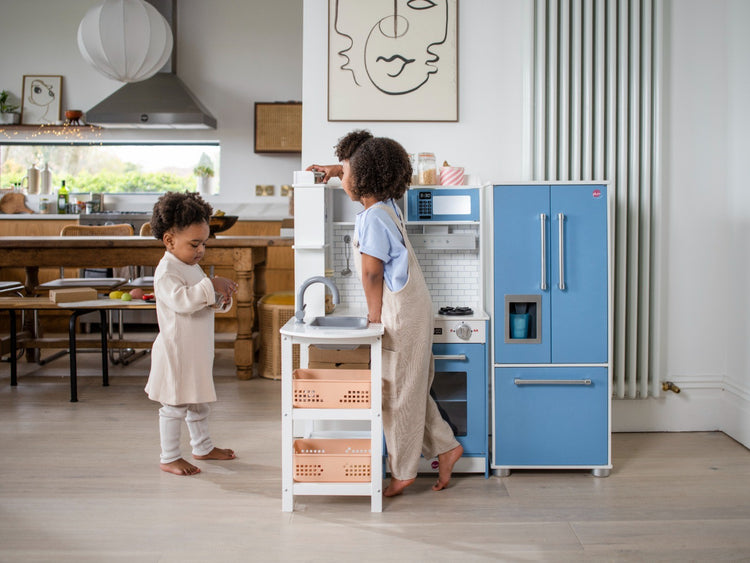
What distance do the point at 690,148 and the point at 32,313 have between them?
4.48m

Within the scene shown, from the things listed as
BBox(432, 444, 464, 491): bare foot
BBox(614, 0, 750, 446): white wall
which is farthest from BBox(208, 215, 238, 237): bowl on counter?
BBox(614, 0, 750, 446): white wall

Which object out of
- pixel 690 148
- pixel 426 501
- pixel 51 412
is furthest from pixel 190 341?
pixel 690 148

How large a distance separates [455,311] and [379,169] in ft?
2.39

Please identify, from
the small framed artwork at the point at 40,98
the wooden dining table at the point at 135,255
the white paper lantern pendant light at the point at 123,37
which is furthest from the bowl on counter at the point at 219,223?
the small framed artwork at the point at 40,98

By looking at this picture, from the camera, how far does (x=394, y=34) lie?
3.46 meters

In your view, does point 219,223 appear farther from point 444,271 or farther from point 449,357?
point 449,357

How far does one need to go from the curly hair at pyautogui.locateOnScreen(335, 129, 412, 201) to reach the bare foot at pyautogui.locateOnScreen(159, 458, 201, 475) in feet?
4.36

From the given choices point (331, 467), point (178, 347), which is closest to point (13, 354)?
point (178, 347)

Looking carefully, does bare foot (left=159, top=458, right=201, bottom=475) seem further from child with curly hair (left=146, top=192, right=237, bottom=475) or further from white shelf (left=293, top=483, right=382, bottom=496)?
white shelf (left=293, top=483, right=382, bottom=496)

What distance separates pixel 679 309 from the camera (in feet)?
11.8

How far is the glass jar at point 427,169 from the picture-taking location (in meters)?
3.21

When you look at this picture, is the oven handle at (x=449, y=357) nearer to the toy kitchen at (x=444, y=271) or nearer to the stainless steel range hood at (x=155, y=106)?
the toy kitchen at (x=444, y=271)

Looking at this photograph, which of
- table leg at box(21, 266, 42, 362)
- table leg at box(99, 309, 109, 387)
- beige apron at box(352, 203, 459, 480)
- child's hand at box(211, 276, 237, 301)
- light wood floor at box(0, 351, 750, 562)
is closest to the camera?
light wood floor at box(0, 351, 750, 562)

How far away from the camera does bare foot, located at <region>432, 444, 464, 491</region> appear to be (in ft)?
9.37
